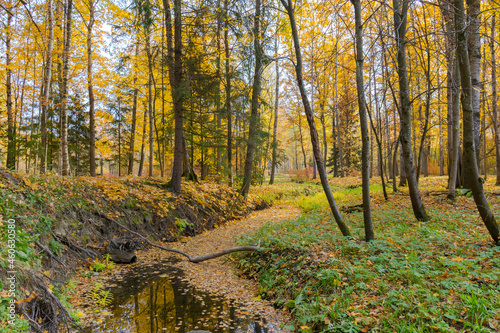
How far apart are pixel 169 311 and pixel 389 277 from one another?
10.9ft

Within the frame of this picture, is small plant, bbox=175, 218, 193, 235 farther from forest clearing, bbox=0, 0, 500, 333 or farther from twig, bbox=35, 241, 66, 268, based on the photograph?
twig, bbox=35, 241, 66, 268

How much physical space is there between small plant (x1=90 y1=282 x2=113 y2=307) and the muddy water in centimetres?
10

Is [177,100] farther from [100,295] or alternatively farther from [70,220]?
[100,295]

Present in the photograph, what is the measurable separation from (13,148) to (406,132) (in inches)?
621

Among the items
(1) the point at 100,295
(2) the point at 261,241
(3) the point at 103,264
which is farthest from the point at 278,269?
(3) the point at 103,264

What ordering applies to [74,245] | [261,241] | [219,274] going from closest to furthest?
[74,245] → [219,274] → [261,241]

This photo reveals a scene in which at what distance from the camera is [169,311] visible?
12.8 feet

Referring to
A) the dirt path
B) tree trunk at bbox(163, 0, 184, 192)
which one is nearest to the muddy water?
the dirt path

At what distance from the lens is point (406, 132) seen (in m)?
6.63

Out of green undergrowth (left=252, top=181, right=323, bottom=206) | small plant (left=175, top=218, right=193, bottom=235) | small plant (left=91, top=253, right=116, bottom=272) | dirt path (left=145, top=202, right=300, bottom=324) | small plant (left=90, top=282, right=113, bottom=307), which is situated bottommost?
dirt path (left=145, top=202, right=300, bottom=324)

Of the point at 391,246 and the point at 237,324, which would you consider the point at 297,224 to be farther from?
the point at 237,324

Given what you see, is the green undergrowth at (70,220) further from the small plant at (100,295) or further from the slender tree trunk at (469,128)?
the slender tree trunk at (469,128)

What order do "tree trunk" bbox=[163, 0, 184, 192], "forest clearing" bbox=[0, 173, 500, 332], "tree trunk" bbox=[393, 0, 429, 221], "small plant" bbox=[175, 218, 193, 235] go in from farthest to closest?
"tree trunk" bbox=[163, 0, 184, 192]
"small plant" bbox=[175, 218, 193, 235]
"tree trunk" bbox=[393, 0, 429, 221]
"forest clearing" bbox=[0, 173, 500, 332]

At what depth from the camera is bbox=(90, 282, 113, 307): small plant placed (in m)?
4.01
